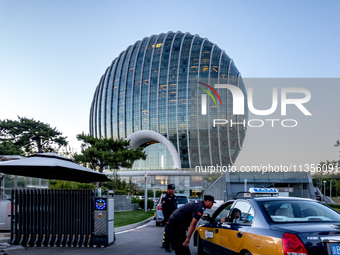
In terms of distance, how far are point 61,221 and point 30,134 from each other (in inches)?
1575

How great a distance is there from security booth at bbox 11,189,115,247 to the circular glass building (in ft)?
273

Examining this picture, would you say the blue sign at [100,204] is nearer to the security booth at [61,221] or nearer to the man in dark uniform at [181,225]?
the security booth at [61,221]

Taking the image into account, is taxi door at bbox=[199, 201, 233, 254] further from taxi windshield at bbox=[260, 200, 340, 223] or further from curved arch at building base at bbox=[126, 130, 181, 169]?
curved arch at building base at bbox=[126, 130, 181, 169]

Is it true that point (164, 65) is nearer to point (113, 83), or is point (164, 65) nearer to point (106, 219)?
point (113, 83)

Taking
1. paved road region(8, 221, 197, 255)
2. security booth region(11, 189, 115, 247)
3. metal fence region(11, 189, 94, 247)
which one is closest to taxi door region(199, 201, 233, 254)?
paved road region(8, 221, 197, 255)

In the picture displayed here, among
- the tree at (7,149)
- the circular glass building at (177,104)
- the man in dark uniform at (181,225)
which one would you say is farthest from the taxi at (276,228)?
the circular glass building at (177,104)

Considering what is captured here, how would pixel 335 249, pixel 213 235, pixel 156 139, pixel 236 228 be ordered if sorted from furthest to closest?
1. pixel 156 139
2. pixel 213 235
3. pixel 236 228
4. pixel 335 249

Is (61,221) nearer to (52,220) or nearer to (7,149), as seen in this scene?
(52,220)

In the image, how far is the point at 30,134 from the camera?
47562mm

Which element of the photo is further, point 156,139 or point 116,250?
point 156,139

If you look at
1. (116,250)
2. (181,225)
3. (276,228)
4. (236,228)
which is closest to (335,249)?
(276,228)

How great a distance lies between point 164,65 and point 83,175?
293 ft

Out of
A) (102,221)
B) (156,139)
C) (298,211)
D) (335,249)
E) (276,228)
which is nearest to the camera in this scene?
(335,249)

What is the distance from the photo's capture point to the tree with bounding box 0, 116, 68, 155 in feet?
154
